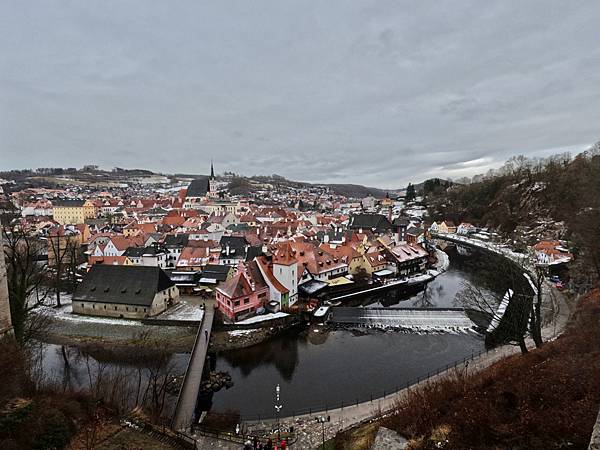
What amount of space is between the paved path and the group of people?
9.57 ft

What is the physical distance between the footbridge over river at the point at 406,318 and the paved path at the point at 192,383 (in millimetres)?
9016

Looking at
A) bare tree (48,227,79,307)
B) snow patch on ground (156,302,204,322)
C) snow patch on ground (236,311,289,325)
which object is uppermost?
bare tree (48,227,79,307)

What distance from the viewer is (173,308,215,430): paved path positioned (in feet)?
42.4

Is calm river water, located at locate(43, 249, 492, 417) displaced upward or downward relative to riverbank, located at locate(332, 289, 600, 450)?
downward

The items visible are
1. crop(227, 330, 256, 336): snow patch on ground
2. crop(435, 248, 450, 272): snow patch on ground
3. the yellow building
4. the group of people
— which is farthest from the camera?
the yellow building

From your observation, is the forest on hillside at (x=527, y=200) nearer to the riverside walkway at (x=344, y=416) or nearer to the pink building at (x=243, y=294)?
the riverside walkway at (x=344, y=416)

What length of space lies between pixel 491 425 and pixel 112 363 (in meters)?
19.3

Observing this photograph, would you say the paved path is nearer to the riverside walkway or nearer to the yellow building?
the riverside walkway

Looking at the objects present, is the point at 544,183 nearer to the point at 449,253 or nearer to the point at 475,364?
the point at 449,253

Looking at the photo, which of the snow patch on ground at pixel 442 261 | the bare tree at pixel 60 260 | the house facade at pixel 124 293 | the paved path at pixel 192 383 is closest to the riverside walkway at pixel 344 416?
the paved path at pixel 192 383

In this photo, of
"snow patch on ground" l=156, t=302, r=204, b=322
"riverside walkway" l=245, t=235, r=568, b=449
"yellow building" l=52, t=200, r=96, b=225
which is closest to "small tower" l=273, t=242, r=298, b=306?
"snow patch on ground" l=156, t=302, r=204, b=322

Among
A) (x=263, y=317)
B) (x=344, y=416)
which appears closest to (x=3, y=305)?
(x=344, y=416)

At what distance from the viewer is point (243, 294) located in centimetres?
2400

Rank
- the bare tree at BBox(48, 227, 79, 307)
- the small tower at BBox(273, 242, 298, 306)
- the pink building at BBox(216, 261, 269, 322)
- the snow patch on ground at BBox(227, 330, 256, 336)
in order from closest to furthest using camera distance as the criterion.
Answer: the snow patch on ground at BBox(227, 330, 256, 336), the pink building at BBox(216, 261, 269, 322), the small tower at BBox(273, 242, 298, 306), the bare tree at BBox(48, 227, 79, 307)
